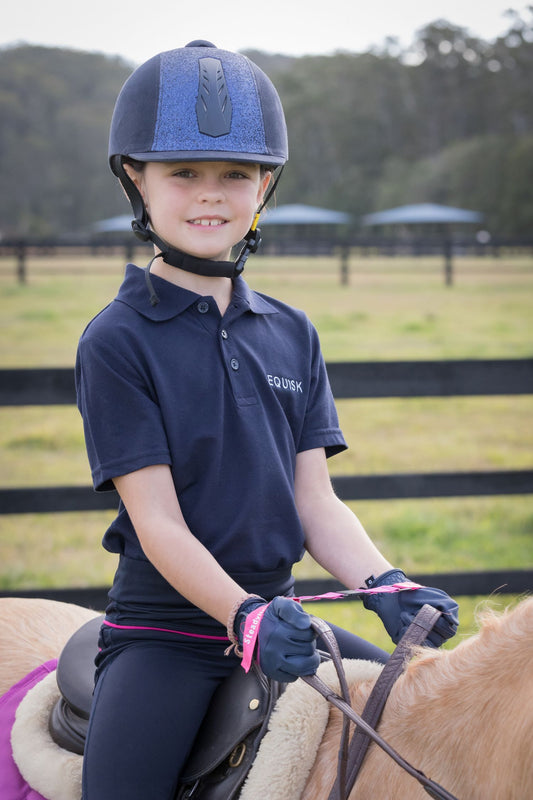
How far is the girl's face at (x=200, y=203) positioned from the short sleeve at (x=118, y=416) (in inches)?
12.0

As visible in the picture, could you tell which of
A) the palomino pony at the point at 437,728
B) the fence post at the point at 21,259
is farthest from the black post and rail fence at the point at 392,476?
the fence post at the point at 21,259

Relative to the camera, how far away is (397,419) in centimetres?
1030

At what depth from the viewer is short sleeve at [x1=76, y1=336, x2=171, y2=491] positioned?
1670 mm

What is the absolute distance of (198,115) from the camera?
5.80ft

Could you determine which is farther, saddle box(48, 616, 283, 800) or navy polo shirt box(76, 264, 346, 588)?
navy polo shirt box(76, 264, 346, 588)

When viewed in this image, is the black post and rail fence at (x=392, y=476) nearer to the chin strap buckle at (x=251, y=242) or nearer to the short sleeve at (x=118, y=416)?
the chin strap buckle at (x=251, y=242)

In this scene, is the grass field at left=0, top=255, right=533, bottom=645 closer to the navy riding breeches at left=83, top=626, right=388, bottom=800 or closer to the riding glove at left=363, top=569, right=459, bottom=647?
the riding glove at left=363, top=569, right=459, bottom=647

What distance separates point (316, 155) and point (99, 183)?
27.0m

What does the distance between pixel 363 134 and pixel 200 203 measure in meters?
90.7

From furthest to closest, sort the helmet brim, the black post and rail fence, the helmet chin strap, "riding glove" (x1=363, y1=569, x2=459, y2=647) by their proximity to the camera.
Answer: the black post and rail fence, the helmet chin strap, the helmet brim, "riding glove" (x1=363, y1=569, x2=459, y2=647)

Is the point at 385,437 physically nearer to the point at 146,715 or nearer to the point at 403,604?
the point at 403,604

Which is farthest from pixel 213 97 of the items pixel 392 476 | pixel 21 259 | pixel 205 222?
pixel 21 259

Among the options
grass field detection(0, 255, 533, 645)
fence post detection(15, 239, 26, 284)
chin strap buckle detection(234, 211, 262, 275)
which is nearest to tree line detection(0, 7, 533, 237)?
fence post detection(15, 239, 26, 284)

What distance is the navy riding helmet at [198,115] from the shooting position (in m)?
1.75
